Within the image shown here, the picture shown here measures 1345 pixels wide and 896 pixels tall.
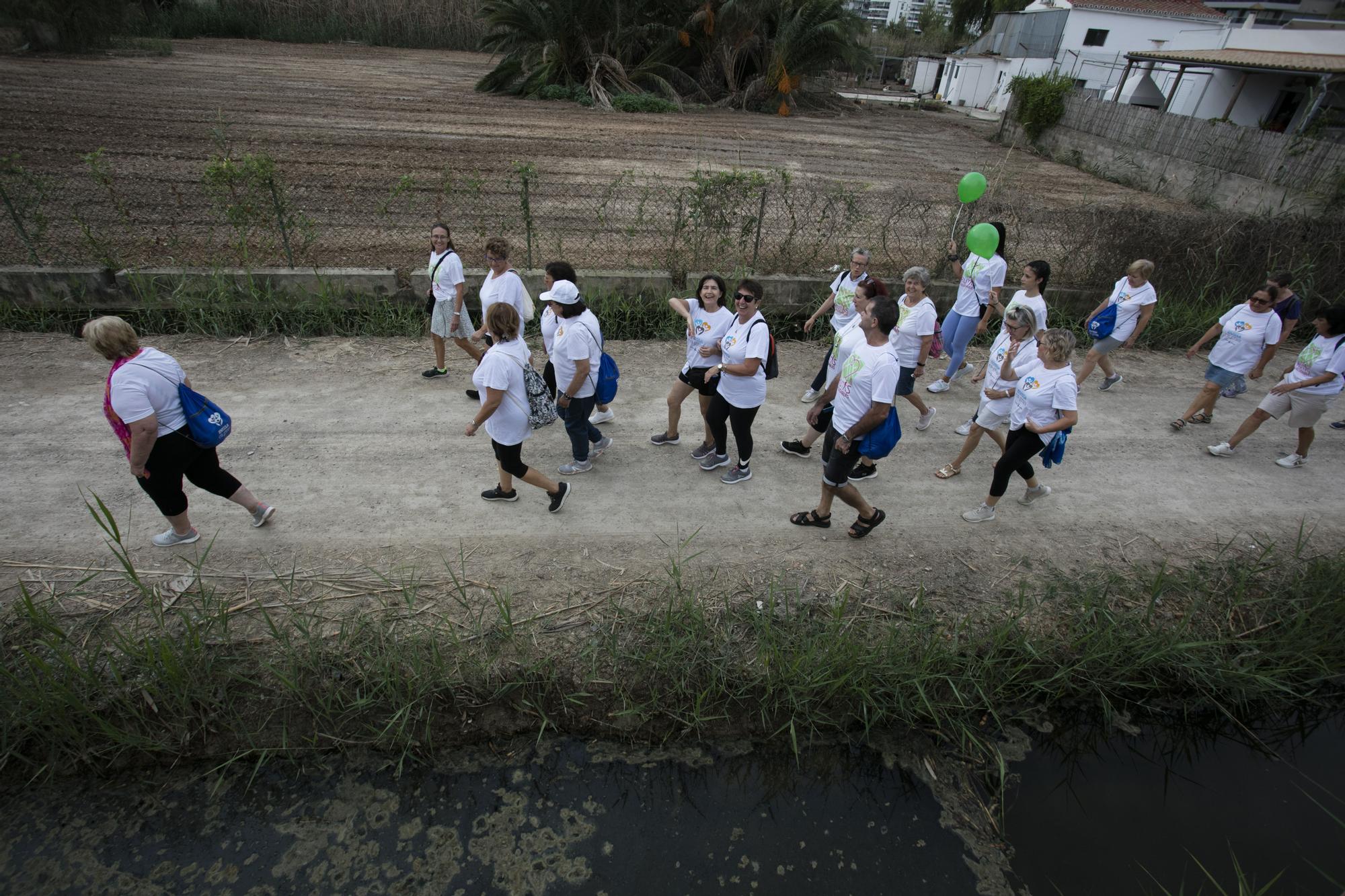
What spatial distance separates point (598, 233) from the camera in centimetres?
971

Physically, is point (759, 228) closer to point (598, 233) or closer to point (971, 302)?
point (971, 302)

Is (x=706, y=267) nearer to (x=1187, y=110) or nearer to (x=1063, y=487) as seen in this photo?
(x=1063, y=487)

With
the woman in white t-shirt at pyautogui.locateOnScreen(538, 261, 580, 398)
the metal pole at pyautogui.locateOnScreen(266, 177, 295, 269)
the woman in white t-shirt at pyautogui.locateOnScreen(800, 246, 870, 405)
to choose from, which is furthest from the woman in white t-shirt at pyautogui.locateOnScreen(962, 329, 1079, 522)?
the metal pole at pyautogui.locateOnScreen(266, 177, 295, 269)

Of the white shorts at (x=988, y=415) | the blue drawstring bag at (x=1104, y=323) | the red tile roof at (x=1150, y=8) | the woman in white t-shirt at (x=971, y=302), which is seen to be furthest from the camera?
the red tile roof at (x=1150, y=8)

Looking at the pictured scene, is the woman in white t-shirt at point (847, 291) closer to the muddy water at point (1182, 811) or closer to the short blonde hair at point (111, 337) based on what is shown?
the muddy water at point (1182, 811)

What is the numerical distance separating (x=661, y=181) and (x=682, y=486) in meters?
9.58

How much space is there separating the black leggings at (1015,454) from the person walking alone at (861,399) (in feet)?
2.88

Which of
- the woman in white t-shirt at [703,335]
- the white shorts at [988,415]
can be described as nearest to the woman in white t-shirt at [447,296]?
the woman in white t-shirt at [703,335]

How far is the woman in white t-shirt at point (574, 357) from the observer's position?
14.4 feet

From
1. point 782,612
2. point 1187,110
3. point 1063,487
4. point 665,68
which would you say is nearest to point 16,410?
point 782,612

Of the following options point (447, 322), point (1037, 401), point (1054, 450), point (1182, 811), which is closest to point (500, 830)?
point (1182, 811)

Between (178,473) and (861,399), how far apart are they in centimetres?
398

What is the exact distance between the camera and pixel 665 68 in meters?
23.8

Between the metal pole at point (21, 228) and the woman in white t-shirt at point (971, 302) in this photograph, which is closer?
the woman in white t-shirt at point (971, 302)
